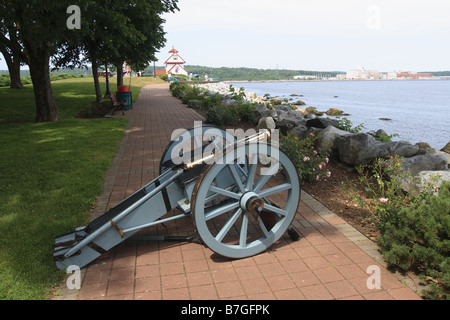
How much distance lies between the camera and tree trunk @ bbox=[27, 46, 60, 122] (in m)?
11.7

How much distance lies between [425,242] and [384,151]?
3205mm

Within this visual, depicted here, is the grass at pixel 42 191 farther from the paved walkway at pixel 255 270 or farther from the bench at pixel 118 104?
the bench at pixel 118 104

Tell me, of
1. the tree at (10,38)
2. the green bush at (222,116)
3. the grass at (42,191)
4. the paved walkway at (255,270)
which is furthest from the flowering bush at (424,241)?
the tree at (10,38)

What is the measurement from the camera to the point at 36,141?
29.3 ft

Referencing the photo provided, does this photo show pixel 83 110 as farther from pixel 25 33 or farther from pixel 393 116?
pixel 393 116

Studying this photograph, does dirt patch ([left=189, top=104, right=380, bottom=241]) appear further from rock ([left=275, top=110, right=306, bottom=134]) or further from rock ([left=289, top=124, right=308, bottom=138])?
rock ([left=275, top=110, right=306, bottom=134])

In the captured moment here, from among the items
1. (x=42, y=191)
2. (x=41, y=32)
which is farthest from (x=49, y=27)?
(x=42, y=191)

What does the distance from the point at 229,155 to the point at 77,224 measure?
220 cm

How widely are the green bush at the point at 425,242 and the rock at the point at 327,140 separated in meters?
3.50

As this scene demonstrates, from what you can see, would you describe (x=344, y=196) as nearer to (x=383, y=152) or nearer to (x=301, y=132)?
(x=383, y=152)

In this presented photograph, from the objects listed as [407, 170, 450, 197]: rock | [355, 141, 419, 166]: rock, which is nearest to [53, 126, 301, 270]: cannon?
[407, 170, 450, 197]: rock

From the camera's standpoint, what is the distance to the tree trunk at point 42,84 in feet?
38.3

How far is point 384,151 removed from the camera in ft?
19.9

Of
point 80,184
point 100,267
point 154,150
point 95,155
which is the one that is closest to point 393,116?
point 154,150
